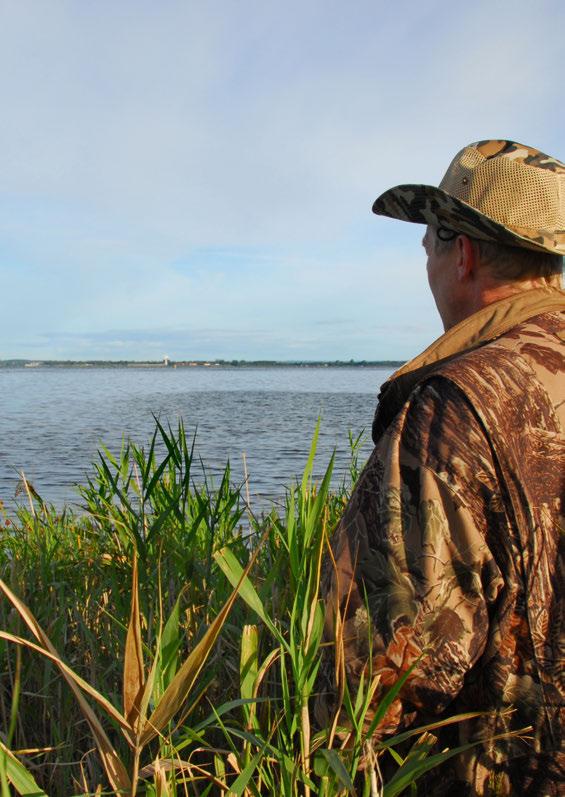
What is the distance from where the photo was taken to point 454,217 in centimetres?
219

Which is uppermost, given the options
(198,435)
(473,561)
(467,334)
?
(467,334)

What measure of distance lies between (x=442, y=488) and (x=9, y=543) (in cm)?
484

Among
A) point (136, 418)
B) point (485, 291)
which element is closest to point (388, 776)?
point (485, 291)

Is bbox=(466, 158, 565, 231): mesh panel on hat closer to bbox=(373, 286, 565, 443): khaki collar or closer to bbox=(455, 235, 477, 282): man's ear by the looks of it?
bbox=(455, 235, 477, 282): man's ear

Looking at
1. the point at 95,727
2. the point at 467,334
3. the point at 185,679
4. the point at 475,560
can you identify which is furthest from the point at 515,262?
the point at 95,727

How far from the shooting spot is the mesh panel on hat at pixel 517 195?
7.05ft

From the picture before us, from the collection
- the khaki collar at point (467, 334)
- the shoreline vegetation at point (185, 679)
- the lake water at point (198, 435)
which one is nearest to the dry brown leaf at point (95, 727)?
the shoreline vegetation at point (185, 679)

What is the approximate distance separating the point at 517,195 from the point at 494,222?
6.1 inches

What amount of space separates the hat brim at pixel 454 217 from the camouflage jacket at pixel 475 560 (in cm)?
33

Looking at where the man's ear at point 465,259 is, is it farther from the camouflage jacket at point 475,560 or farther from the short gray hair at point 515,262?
the camouflage jacket at point 475,560

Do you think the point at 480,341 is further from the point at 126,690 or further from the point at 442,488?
the point at 126,690

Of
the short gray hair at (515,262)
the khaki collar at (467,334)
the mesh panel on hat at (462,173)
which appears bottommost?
the khaki collar at (467,334)

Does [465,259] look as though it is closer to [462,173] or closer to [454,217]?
[454,217]

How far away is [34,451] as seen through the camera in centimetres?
1700
